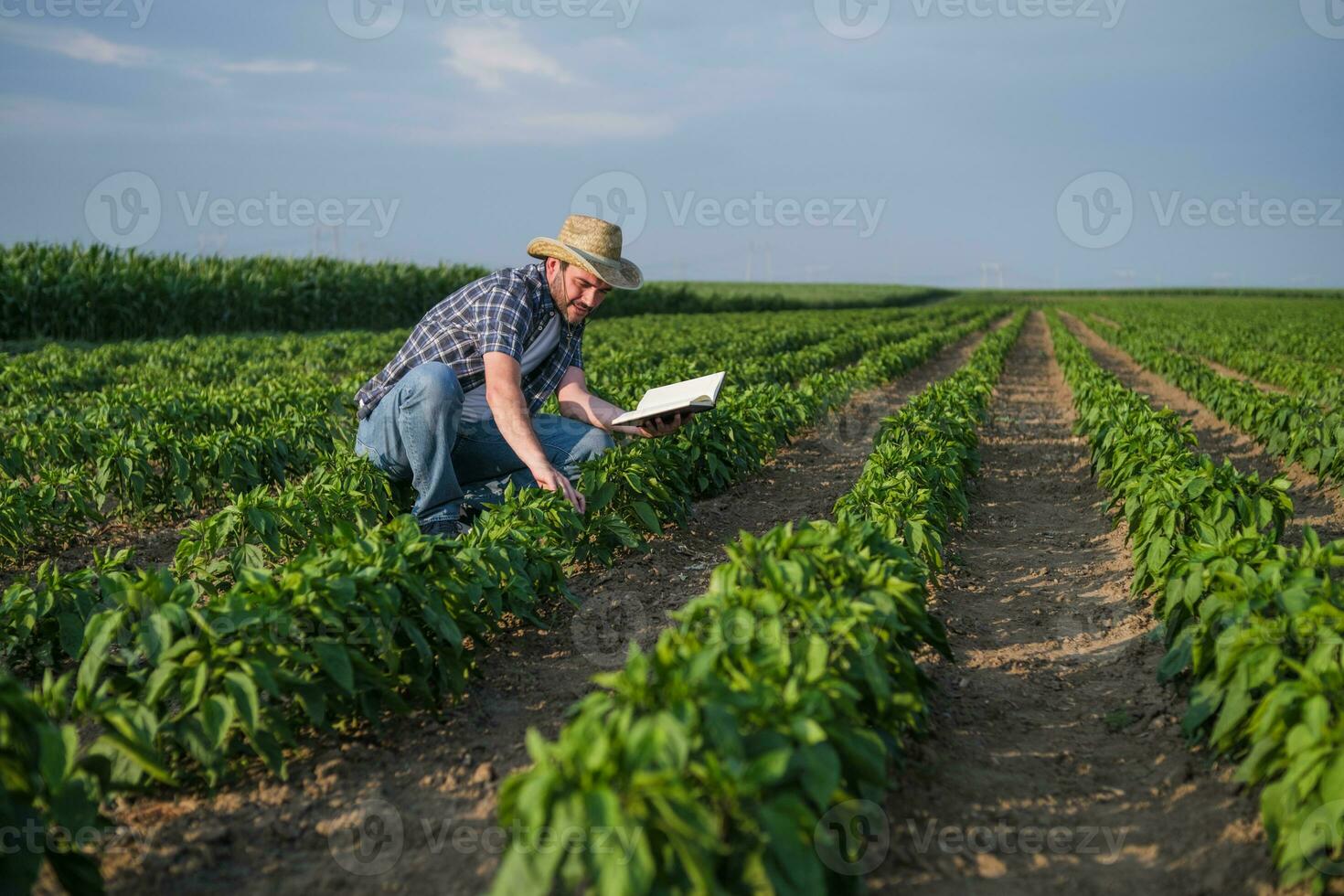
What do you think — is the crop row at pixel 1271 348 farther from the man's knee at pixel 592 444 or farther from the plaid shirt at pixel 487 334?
the plaid shirt at pixel 487 334

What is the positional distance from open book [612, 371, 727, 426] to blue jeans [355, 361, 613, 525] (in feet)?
1.71

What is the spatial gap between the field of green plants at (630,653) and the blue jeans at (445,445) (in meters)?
0.27

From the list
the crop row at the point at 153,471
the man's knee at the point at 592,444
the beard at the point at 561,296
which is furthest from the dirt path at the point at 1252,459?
the crop row at the point at 153,471

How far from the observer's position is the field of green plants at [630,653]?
7.17 ft

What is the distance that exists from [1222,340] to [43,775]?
86.4 feet

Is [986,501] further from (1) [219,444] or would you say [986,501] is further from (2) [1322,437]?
(1) [219,444]

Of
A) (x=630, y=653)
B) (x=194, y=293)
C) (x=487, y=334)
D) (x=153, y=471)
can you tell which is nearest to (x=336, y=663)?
(x=630, y=653)

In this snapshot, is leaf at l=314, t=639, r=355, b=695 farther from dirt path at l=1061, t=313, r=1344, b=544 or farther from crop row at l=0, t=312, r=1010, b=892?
dirt path at l=1061, t=313, r=1344, b=544

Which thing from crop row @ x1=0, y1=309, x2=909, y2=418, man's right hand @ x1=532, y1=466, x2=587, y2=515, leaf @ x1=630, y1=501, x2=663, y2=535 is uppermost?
crop row @ x1=0, y1=309, x2=909, y2=418

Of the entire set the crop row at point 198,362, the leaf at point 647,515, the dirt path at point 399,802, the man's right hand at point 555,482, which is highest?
the crop row at point 198,362

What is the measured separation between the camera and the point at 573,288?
539 centimetres

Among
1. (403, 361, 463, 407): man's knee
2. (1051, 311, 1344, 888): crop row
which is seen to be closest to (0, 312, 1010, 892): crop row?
(403, 361, 463, 407): man's knee

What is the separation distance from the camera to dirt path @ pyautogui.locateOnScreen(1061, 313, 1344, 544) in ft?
23.9

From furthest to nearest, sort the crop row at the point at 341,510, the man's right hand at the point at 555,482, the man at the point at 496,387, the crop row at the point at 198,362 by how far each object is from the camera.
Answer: the crop row at the point at 198,362 < the man at the point at 496,387 < the man's right hand at the point at 555,482 < the crop row at the point at 341,510
